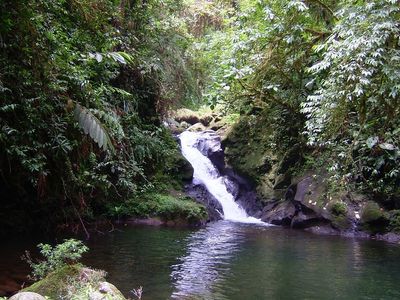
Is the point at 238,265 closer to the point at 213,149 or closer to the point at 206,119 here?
the point at 213,149

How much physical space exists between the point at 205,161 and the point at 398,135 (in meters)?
9.57

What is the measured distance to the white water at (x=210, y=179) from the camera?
16.4 m

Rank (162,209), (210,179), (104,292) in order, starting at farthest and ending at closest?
(210,179), (162,209), (104,292)

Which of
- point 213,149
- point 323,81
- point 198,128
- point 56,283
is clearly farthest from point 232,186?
point 56,283

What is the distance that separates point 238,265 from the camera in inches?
336

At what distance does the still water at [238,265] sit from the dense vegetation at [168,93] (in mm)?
1412

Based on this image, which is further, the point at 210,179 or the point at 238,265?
the point at 210,179

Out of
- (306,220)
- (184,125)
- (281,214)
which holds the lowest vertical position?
(306,220)

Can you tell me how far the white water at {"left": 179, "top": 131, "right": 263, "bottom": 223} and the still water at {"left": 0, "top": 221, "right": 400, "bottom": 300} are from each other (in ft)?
13.7

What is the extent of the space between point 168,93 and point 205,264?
7.24 metres

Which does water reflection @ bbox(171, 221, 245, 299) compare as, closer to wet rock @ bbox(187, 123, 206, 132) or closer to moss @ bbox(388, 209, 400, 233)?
moss @ bbox(388, 209, 400, 233)

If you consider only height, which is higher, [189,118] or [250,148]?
[189,118]

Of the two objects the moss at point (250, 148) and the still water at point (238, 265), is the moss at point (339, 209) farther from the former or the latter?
the moss at point (250, 148)

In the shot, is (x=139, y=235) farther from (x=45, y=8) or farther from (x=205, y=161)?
(x=205, y=161)
